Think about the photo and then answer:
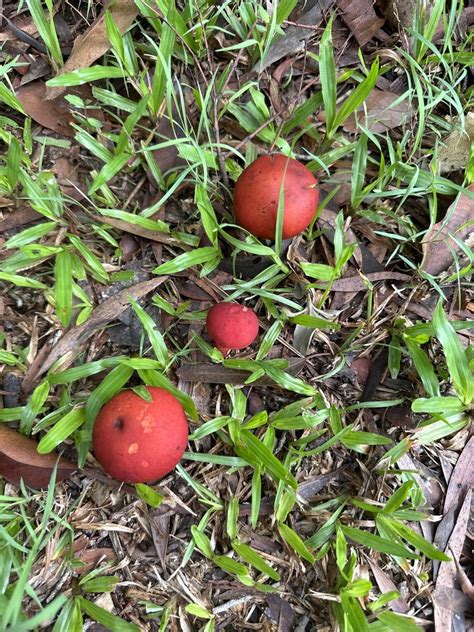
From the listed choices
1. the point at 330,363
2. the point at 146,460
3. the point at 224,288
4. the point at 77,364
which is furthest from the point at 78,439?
the point at 330,363

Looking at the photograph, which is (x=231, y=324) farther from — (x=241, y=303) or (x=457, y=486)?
(x=457, y=486)

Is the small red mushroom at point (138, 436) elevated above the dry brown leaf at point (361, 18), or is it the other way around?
the dry brown leaf at point (361, 18)

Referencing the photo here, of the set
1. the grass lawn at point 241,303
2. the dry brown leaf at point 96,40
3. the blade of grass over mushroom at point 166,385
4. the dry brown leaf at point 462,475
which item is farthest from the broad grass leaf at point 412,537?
the dry brown leaf at point 96,40

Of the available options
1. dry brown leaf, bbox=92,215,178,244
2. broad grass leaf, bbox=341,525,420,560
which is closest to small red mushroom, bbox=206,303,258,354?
dry brown leaf, bbox=92,215,178,244

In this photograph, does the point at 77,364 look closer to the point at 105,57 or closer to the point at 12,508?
the point at 12,508

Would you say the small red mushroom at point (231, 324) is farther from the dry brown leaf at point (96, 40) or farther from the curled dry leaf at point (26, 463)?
the dry brown leaf at point (96, 40)

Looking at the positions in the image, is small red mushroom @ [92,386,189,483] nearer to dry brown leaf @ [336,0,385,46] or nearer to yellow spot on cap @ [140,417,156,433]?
yellow spot on cap @ [140,417,156,433]
